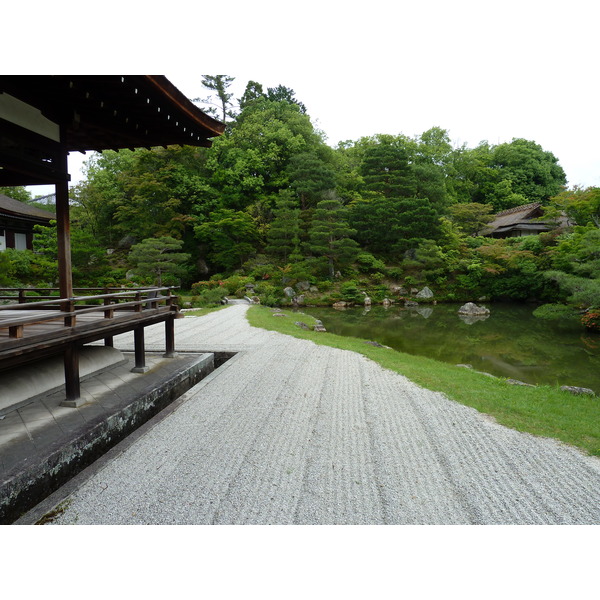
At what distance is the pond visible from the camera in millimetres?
7996

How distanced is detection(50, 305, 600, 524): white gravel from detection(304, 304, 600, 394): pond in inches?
158

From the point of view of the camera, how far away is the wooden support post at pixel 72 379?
4.34 m

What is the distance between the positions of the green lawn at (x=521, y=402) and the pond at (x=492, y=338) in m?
1.84

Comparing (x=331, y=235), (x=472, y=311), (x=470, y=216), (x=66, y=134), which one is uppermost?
(x=470, y=216)

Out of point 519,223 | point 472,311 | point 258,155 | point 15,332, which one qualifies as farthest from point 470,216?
point 15,332

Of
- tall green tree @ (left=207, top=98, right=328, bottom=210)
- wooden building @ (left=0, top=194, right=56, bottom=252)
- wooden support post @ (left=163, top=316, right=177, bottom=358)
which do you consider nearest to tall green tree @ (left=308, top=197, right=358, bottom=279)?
tall green tree @ (left=207, top=98, right=328, bottom=210)

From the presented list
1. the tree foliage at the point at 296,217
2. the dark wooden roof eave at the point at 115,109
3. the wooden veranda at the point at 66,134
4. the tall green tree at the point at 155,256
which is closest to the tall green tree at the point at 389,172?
the tree foliage at the point at 296,217

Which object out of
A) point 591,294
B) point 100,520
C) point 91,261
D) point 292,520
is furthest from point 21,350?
point 91,261

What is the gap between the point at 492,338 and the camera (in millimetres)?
11367

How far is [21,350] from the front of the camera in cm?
349

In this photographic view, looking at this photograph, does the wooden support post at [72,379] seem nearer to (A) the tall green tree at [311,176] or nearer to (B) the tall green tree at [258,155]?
(A) the tall green tree at [311,176]

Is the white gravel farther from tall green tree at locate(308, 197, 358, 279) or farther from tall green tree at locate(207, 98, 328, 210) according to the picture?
tall green tree at locate(207, 98, 328, 210)

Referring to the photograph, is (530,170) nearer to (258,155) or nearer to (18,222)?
(258,155)

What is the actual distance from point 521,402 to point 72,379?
5449 mm
